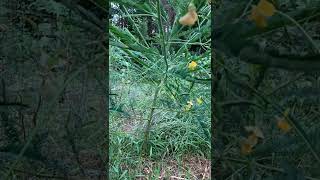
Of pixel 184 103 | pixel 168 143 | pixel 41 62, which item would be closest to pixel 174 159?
pixel 168 143

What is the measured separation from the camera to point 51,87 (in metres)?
0.84

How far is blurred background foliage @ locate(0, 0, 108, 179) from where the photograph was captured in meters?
0.84

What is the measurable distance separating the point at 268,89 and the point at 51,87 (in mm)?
408

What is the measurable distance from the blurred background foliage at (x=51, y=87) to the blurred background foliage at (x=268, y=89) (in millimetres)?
238

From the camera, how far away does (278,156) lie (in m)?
0.82

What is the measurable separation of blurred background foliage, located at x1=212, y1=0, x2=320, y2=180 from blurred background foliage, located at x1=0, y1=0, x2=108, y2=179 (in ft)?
0.78

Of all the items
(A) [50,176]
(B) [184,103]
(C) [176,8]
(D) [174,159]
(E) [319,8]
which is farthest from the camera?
(D) [174,159]

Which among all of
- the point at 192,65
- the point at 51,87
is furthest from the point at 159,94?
the point at 51,87

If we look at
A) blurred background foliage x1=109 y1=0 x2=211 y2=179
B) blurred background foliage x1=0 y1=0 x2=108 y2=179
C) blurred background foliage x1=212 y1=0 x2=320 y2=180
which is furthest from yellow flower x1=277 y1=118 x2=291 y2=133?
blurred background foliage x1=109 y1=0 x2=211 y2=179

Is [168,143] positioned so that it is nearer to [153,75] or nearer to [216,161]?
[153,75]

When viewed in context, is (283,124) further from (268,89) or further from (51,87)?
(51,87)

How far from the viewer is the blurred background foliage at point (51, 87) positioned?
2.74 ft

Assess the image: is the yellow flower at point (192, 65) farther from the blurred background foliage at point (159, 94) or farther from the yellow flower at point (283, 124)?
the yellow flower at point (283, 124)

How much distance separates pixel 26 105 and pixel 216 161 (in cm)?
38
